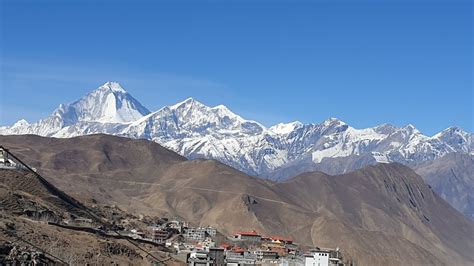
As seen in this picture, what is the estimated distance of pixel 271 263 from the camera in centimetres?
14588

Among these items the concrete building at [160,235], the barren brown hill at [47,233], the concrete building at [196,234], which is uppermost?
the concrete building at [196,234]

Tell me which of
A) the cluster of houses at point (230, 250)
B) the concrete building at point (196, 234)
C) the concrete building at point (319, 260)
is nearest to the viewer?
the concrete building at point (319, 260)

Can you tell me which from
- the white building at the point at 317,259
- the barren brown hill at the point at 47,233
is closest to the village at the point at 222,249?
the white building at the point at 317,259

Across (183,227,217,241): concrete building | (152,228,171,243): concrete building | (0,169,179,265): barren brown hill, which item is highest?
(183,227,217,241): concrete building

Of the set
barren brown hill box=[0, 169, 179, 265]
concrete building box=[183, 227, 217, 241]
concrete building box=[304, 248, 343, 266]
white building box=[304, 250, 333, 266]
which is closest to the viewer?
barren brown hill box=[0, 169, 179, 265]

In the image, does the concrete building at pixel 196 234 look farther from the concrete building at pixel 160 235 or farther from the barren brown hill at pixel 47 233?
the barren brown hill at pixel 47 233

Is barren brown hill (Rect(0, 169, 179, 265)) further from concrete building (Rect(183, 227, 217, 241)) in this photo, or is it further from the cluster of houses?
concrete building (Rect(183, 227, 217, 241))

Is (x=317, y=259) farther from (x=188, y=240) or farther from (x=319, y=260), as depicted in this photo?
(x=188, y=240)

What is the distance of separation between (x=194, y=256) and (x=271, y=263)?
1736 cm

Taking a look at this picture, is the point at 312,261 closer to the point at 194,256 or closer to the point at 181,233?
the point at 194,256

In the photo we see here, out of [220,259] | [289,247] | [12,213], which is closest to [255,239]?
[289,247]

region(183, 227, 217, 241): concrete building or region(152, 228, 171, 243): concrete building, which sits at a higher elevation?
region(183, 227, 217, 241): concrete building

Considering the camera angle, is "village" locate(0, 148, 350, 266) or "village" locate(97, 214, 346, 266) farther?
"village" locate(97, 214, 346, 266)

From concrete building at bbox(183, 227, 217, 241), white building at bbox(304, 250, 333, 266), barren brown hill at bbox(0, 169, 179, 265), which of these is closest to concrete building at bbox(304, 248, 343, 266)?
white building at bbox(304, 250, 333, 266)
